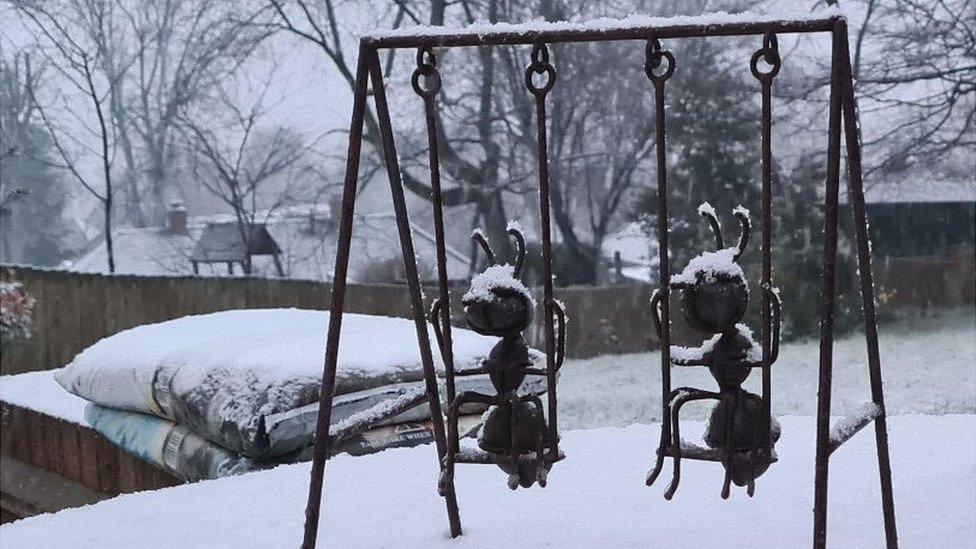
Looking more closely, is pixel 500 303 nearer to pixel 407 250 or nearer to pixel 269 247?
pixel 407 250

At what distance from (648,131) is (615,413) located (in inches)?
111

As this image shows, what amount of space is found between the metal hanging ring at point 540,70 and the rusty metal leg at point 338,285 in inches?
7.3

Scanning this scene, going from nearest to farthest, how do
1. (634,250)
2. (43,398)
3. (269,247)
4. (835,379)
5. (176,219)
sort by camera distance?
(43,398)
(835,379)
(269,247)
(176,219)
(634,250)

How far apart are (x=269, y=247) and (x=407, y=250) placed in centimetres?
828

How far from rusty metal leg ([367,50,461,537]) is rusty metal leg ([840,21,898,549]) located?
50 centimetres

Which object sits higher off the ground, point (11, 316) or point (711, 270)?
point (711, 270)

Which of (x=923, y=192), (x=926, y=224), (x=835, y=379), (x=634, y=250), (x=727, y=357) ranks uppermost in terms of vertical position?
(x=923, y=192)


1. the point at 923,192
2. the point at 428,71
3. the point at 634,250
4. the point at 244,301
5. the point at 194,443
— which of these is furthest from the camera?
the point at 634,250

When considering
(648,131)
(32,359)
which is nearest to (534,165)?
(648,131)

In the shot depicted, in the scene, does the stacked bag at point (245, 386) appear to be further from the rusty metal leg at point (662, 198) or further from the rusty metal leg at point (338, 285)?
the rusty metal leg at point (662, 198)

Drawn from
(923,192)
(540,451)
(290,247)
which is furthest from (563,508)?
(923,192)

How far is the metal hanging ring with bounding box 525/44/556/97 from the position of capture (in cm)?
110

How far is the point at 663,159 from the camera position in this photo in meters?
1.10

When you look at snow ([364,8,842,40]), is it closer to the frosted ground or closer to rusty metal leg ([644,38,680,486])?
rusty metal leg ([644,38,680,486])
